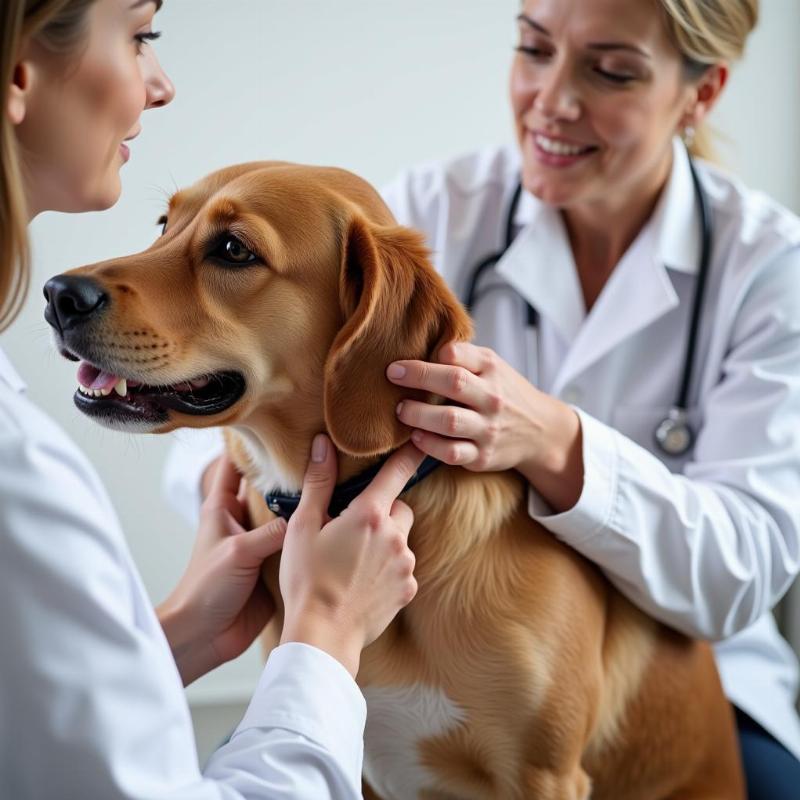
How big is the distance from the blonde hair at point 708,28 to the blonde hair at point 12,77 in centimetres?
99

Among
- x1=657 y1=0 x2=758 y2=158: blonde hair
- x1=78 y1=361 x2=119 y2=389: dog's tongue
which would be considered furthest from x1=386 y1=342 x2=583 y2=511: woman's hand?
x1=657 y1=0 x2=758 y2=158: blonde hair

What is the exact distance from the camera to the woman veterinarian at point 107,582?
29.2 inches

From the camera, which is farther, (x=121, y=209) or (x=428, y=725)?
(x=121, y=209)

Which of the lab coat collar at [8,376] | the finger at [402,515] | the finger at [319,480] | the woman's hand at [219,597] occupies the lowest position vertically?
the woman's hand at [219,597]

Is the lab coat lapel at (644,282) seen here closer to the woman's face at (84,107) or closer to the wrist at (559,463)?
the wrist at (559,463)

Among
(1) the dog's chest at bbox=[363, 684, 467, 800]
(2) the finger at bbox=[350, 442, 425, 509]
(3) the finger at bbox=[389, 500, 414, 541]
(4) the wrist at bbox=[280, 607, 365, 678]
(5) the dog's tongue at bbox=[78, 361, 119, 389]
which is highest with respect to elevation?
(5) the dog's tongue at bbox=[78, 361, 119, 389]

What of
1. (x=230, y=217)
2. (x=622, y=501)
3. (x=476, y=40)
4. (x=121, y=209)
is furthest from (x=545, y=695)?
(x=476, y=40)

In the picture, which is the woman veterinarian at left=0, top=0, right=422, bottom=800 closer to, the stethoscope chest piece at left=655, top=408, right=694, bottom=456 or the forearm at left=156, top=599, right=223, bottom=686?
the forearm at left=156, top=599, right=223, bottom=686

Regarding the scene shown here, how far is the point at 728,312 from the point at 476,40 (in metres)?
1.07

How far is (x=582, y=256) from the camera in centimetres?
183

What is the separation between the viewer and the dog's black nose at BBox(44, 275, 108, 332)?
1.05m

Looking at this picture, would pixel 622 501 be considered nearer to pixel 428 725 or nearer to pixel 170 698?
pixel 428 725

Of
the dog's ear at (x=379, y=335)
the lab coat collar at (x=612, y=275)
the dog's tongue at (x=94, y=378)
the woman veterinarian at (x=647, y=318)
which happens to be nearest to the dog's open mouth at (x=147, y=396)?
the dog's tongue at (x=94, y=378)

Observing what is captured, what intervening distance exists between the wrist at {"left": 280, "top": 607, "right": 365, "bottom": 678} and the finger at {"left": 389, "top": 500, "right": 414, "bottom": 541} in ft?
0.53
